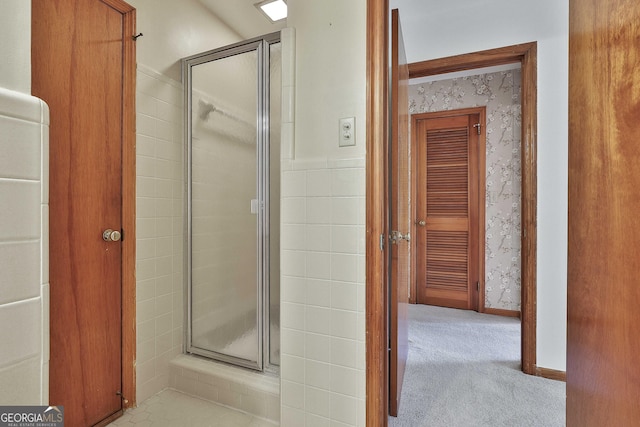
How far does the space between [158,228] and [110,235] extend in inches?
10.7

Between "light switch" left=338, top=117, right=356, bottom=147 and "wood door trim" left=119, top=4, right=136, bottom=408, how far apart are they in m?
1.16

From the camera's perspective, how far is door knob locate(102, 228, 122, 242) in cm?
154

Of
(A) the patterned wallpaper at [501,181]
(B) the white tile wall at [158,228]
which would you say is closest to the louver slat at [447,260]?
(A) the patterned wallpaper at [501,181]

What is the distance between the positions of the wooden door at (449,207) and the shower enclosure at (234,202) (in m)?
2.45

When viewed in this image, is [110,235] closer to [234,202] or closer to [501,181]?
[234,202]

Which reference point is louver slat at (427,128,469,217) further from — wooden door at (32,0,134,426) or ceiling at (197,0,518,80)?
wooden door at (32,0,134,426)

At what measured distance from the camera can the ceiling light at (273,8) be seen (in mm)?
2123

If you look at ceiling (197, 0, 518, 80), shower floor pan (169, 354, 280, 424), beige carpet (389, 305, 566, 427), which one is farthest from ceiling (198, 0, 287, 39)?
beige carpet (389, 305, 566, 427)

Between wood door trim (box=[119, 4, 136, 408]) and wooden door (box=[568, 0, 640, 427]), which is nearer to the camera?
wooden door (box=[568, 0, 640, 427])

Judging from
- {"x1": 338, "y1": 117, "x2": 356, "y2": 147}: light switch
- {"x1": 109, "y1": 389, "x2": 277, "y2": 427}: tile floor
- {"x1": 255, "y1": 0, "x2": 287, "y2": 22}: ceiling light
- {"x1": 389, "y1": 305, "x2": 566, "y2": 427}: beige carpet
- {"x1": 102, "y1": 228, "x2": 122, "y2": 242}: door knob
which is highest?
{"x1": 255, "y1": 0, "x2": 287, "y2": 22}: ceiling light

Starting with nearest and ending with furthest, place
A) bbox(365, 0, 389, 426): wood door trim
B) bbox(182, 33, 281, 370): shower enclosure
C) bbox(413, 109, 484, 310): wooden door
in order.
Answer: bbox(365, 0, 389, 426): wood door trim → bbox(182, 33, 281, 370): shower enclosure → bbox(413, 109, 484, 310): wooden door

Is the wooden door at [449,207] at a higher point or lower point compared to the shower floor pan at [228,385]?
higher

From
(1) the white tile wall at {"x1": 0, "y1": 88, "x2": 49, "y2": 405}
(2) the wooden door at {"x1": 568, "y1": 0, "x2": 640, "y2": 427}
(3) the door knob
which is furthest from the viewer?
(3) the door knob

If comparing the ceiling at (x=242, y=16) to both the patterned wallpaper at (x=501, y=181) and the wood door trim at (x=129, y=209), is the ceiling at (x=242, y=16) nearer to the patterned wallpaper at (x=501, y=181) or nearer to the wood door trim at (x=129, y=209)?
the wood door trim at (x=129, y=209)
